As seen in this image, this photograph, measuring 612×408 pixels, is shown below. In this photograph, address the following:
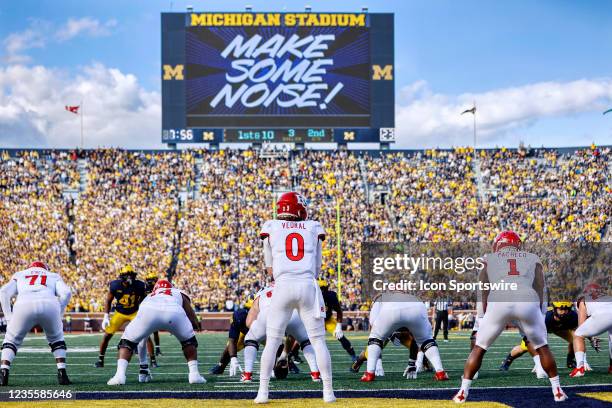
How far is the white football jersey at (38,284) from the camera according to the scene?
36.4 feet

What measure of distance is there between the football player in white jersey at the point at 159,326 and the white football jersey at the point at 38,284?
111cm

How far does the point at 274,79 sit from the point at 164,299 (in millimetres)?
32048

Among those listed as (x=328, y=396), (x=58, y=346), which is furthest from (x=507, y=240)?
(x=58, y=346)

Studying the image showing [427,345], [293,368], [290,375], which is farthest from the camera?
[293,368]

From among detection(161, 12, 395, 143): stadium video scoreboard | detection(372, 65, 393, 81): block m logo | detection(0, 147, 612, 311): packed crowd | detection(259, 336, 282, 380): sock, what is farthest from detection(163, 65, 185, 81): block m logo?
detection(259, 336, 282, 380): sock

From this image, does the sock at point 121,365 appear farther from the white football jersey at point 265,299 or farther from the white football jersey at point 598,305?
the white football jersey at point 598,305

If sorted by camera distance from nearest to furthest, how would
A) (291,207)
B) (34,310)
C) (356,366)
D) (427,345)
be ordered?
(291,207)
(34,310)
(427,345)
(356,366)

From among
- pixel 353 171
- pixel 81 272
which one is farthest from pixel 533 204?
pixel 81 272

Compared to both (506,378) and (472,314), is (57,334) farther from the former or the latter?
(472,314)

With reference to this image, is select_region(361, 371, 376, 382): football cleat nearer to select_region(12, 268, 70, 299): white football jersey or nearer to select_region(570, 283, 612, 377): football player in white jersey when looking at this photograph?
select_region(570, 283, 612, 377): football player in white jersey

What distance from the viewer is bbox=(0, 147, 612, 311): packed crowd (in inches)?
1423

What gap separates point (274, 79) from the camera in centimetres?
4225

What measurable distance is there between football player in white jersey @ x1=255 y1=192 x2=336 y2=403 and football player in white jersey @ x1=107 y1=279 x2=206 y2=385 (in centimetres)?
264

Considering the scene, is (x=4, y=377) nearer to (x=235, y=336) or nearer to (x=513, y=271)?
(x=235, y=336)
